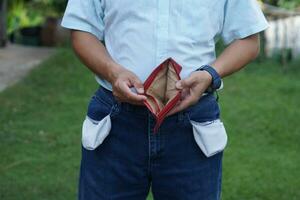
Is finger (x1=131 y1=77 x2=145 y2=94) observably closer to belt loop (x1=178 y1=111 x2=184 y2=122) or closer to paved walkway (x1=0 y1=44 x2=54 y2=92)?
belt loop (x1=178 y1=111 x2=184 y2=122)

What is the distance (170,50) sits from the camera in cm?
212

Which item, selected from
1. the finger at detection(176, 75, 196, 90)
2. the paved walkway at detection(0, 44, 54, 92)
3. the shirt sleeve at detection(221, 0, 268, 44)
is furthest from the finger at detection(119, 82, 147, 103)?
the paved walkway at detection(0, 44, 54, 92)

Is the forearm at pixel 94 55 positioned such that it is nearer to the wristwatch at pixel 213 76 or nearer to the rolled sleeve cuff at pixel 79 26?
the rolled sleeve cuff at pixel 79 26

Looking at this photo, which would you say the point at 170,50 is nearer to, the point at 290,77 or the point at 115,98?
the point at 115,98

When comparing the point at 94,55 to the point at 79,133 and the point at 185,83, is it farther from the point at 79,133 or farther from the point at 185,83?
the point at 79,133

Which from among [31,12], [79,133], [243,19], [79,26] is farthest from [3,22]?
[243,19]

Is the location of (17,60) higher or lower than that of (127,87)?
lower

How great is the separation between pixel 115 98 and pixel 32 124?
4107 mm

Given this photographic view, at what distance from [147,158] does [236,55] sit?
15.7 inches

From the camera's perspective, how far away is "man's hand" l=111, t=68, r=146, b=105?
2012 millimetres

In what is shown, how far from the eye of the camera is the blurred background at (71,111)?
193 inches

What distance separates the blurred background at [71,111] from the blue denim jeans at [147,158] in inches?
92.1

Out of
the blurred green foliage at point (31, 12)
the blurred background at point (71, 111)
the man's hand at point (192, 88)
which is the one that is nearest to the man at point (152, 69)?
the man's hand at point (192, 88)

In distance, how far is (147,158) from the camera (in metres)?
2.18
